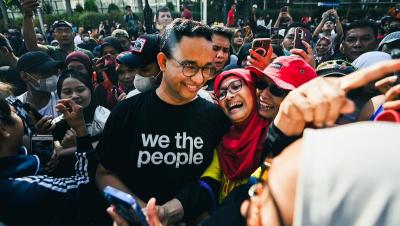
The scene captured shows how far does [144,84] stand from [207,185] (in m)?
1.21

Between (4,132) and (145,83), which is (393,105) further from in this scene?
(145,83)

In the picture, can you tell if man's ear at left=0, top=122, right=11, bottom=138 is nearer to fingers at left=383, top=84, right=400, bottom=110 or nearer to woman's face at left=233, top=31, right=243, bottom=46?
fingers at left=383, top=84, right=400, bottom=110

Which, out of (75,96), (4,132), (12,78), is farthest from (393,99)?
(12,78)

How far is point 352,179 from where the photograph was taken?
2.18ft

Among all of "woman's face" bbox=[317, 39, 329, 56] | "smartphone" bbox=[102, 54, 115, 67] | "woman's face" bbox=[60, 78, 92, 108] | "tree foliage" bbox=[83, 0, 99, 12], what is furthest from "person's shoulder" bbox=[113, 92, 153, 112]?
"tree foliage" bbox=[83, 0, 99, 12]

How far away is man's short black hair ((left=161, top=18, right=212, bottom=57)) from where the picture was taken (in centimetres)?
168

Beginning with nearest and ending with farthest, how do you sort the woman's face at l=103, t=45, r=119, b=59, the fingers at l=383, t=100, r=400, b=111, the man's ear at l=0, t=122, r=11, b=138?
the fingers at l=383, t=100, r=400, b=111, the man's ear at l=0, t=122, r=11, b=138, the woman's face at l=103, t=45, r=119, b=59

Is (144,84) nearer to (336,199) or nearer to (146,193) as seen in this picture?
(146,193)

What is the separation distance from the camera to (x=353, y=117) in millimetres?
1741

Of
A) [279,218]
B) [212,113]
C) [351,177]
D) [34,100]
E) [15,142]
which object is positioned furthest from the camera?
[34,100]

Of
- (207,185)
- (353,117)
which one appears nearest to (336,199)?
(207,185)

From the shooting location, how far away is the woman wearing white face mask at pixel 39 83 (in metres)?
2.80

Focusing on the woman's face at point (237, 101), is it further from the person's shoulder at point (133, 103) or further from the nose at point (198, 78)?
the person's shoulder at point (133, 103)

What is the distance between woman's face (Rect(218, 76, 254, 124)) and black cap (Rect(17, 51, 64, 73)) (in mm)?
1995
